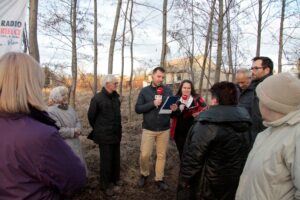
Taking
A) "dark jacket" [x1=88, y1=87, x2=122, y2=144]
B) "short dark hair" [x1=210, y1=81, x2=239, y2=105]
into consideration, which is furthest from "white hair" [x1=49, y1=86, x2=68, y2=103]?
"short dark hair" [x1=210, y1=81, x2=239, y2=105]

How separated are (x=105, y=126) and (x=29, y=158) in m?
3.98

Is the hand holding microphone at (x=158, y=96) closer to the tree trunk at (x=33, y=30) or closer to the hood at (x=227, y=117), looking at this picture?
the tree trunk at (x=33, y=30)

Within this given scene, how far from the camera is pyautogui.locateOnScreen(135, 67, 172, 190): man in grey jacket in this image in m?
6.25

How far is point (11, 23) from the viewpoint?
4.95 metres

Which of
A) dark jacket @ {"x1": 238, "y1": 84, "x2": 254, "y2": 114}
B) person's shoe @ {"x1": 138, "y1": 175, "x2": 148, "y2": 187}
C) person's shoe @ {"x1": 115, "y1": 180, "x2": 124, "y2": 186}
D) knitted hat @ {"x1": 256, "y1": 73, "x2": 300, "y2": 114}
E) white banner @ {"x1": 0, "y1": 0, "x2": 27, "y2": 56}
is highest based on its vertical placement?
white banner @ {"x1": 0, "y1": 0, "x2": 27, "y2": 56}

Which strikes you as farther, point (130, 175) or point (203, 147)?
point (130, 175)

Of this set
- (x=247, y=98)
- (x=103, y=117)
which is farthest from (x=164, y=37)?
(x=247, y=98)

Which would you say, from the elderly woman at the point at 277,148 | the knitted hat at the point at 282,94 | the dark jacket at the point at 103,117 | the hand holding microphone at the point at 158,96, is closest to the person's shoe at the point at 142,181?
the dark jacket at the point at 103,117

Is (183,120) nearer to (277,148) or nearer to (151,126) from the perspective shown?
(151,126)

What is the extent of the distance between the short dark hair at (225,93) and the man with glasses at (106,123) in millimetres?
2497

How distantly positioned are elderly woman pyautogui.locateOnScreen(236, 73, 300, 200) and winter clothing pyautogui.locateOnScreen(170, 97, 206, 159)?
3.61m

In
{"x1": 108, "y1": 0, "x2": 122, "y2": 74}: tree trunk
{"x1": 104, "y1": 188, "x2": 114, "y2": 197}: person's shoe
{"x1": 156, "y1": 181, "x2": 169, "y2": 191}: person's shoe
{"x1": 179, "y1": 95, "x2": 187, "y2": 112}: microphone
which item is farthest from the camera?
{"x1": 108, "y1": 0, "x2": 122, "y2": 74}: tree trunk

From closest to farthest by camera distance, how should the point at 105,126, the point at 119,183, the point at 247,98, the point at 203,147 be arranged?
the point at 203,147 < the point at 247,98 < the point at 105,126 < the point at 119,183

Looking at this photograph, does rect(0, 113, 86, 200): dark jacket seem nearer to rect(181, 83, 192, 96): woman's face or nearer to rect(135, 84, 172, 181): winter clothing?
rect(135, 84, 172, 181): winter clothing
